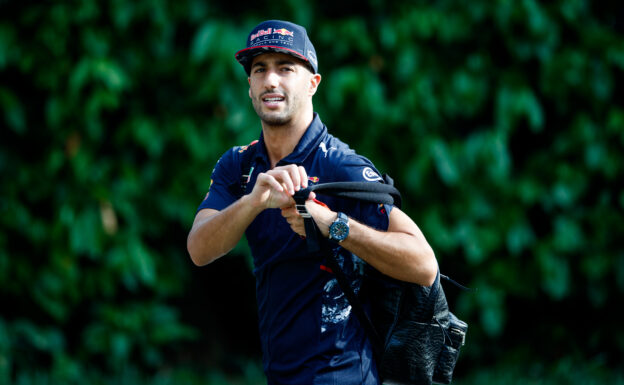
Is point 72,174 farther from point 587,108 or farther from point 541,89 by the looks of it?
point 587,108

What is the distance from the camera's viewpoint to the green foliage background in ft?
18.8

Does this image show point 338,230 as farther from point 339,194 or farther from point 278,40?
point 278,40

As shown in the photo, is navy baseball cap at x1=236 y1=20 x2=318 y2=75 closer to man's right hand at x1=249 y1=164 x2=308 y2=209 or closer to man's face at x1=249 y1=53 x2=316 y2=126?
man's face at x1=249 y1=53 x2=316 y2=126

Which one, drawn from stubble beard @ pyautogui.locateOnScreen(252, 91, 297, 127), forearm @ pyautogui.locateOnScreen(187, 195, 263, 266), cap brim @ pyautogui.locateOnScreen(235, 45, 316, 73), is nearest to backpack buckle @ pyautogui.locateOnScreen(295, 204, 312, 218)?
forearm @ pyautogui.locateOnScreen(187, 195, 263, 266)

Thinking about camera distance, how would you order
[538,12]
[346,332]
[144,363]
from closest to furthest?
[346,332], [538,12], [144,363]

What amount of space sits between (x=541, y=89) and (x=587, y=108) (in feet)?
1.45

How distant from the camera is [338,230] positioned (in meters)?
2.55

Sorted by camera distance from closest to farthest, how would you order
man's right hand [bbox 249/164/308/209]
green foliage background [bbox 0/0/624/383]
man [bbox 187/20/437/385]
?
man's right hand [bbox 249/164/308/209], man [bbox 187/20/437/385], green foliage background [bbox 0/0/624/383]

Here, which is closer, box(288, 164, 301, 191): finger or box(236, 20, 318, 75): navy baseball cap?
box(288, 164, 301, 191): finger

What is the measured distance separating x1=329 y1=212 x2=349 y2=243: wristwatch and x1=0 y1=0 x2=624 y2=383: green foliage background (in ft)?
10.2

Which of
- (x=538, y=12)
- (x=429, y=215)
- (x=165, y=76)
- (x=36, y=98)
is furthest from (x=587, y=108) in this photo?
(x=36, y=98)

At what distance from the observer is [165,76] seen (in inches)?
235

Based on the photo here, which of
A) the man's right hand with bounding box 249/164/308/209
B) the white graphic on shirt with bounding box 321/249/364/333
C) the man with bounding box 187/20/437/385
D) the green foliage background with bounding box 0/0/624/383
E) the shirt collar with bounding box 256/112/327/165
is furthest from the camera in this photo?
the green foliage background with bounding box 0/0/624/383

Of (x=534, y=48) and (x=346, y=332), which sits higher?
(x=534, y=48)
